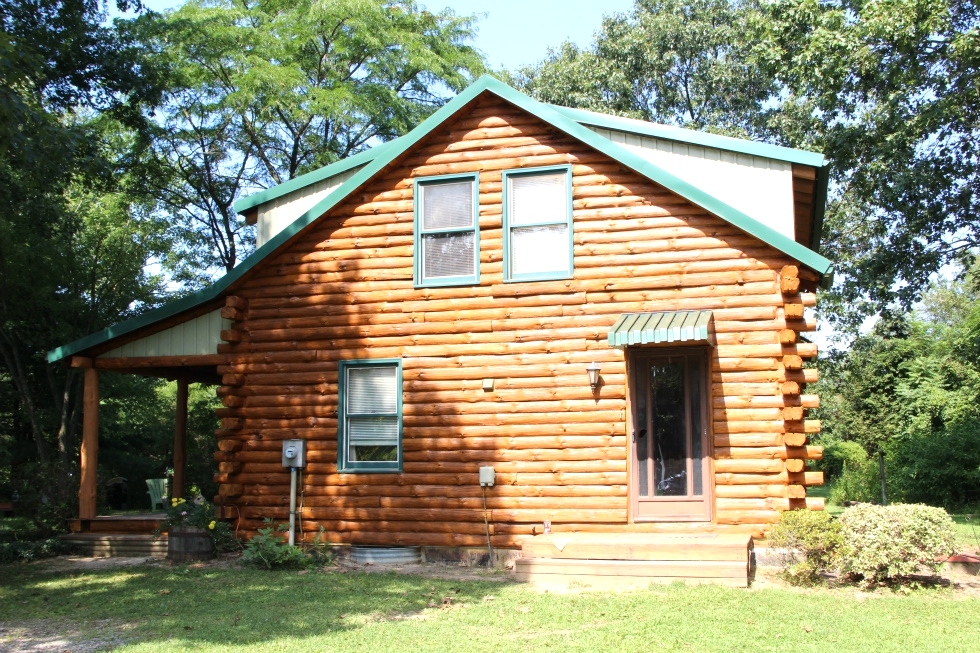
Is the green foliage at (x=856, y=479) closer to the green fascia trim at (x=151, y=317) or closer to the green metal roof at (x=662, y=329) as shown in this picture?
the green metal roof at (x=662, y=329)

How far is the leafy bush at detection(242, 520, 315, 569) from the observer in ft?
38.6

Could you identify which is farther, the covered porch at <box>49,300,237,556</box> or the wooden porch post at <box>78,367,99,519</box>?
the wooden porch post at <box>78,367,99,519</box>

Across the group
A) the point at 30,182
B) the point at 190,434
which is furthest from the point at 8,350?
the point at 190,434

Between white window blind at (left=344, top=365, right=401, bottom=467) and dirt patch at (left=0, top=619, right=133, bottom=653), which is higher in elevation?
white window blind at (left=344, top=365, right=401, bottom=467)

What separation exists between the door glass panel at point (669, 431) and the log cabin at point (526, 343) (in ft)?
0.08

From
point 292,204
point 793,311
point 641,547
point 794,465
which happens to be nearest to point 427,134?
point 292,204

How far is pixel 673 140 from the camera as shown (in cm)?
1275

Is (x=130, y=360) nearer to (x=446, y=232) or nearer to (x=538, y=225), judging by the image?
(x=446, y=232)

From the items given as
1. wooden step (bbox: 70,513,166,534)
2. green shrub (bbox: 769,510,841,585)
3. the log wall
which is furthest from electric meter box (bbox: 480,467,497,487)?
wooden step (bbox: 70,513,166,534)

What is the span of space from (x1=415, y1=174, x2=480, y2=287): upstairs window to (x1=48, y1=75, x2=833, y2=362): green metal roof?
0.74 meters

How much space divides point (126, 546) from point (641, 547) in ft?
26.2

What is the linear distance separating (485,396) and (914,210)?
12.9 meters

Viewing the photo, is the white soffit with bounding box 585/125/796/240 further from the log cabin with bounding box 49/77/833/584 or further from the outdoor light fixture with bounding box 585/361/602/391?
the outdoor light fixture with bounding box 585/361/602/391

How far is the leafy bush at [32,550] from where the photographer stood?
13430 millimetres
